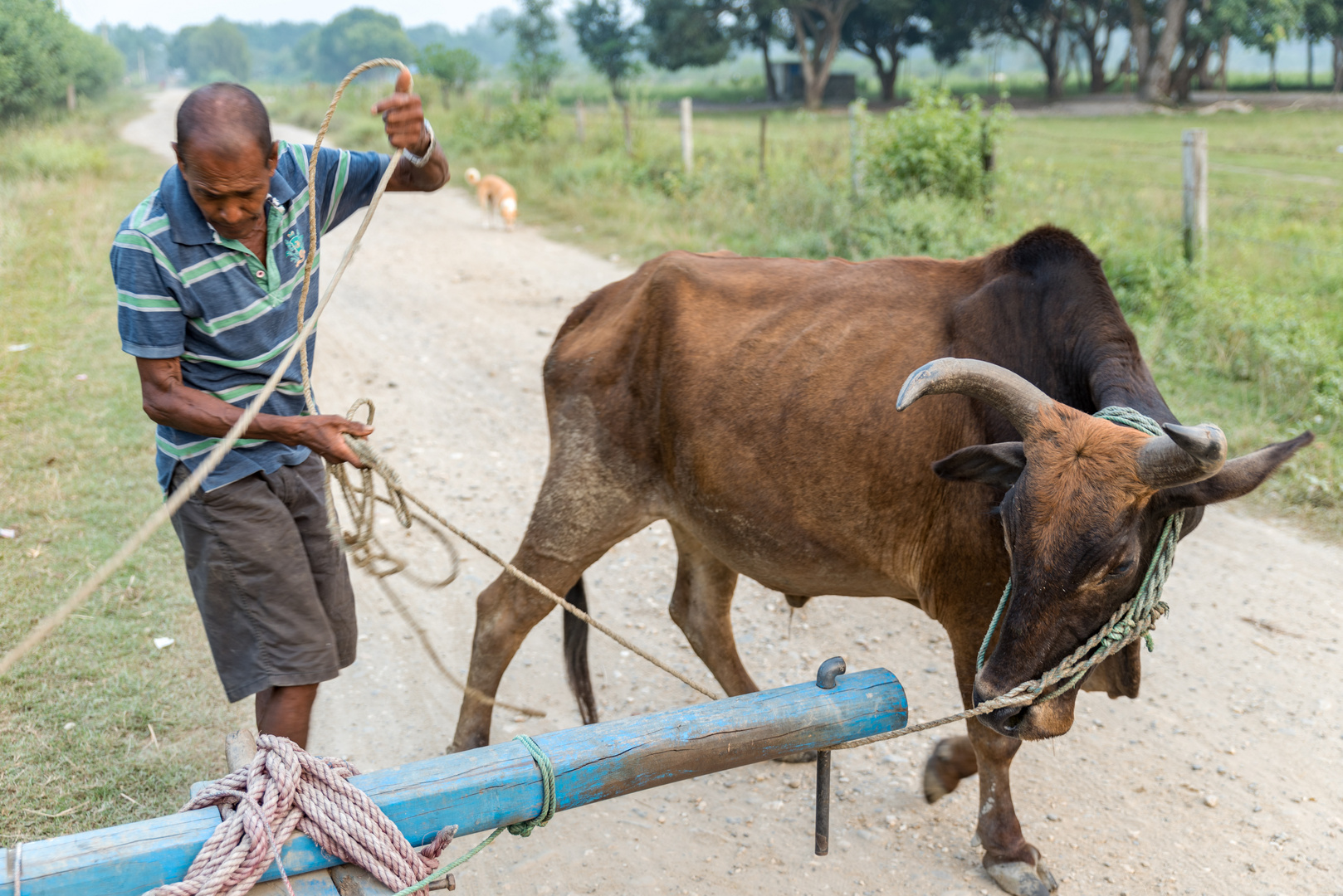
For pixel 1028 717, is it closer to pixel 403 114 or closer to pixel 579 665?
pixel 579 665

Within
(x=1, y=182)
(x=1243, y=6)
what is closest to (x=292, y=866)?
(x=1, y=182)

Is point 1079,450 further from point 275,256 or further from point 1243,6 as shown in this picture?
point 1243,6

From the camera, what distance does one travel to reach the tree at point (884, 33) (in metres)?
40.3

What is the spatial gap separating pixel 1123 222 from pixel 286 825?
377 inches

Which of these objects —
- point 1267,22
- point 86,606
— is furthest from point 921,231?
point 1267,22

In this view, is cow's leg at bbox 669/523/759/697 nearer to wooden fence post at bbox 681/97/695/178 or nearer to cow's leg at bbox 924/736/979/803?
cow's leg at bbox 924/736/979/803

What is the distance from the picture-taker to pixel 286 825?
1984 millimetres

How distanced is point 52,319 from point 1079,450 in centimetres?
990

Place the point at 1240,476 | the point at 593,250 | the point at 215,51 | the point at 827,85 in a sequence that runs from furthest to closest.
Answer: the point at 215,51, the point at 827,85, the point at 593,250, the point at 1240,476

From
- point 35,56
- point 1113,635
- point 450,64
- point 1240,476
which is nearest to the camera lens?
point 1240,476

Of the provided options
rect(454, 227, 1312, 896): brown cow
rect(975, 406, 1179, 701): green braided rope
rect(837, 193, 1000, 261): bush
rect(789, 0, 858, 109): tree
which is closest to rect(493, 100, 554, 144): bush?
rect(837, 193, 1000, 261): bush

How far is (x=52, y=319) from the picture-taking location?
31.2 feet

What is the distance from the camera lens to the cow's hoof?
3.21 m

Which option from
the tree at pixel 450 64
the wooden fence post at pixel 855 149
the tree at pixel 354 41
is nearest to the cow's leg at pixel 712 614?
the wooden fence post at pixel 855 149
